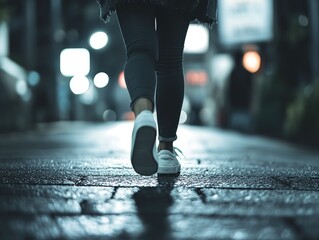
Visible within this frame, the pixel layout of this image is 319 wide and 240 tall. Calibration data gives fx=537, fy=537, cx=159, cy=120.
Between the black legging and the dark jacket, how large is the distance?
0.05 metres

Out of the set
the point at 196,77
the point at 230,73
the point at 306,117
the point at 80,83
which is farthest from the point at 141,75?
the point at 196,77

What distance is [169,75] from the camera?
2.64 metres

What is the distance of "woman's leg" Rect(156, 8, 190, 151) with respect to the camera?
2.57 metres

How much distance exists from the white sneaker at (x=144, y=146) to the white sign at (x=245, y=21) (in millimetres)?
13239

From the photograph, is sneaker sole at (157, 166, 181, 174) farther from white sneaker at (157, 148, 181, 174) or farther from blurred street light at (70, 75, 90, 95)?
blurred street light at (70, 75, 90, 95)

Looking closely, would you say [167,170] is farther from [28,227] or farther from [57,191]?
[28,227]

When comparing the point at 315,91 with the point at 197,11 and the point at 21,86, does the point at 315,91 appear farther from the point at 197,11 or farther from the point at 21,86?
the point at 21,86

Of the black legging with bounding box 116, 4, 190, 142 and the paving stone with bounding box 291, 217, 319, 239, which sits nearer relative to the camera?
the paving stone with bounding box 291, 217, 319, 239

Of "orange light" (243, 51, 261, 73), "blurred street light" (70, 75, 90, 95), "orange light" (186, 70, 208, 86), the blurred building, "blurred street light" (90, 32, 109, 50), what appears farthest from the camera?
"orange light" (186, 70, 208, 86)

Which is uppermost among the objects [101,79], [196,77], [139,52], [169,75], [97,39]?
[97,39]

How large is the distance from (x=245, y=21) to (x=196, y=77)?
16959mm

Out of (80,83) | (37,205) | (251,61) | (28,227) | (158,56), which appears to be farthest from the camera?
(80,83)

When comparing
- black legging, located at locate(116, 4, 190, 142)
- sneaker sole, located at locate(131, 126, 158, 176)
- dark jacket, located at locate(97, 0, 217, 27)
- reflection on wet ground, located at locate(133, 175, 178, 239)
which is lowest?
reflection on wet ground, located at locate(133, 175, 178, 239)

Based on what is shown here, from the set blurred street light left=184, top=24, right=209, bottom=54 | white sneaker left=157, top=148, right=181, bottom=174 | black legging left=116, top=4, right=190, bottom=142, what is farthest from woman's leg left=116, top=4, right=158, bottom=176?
blurred street light left=184, top=24, right=209, bottom=54
